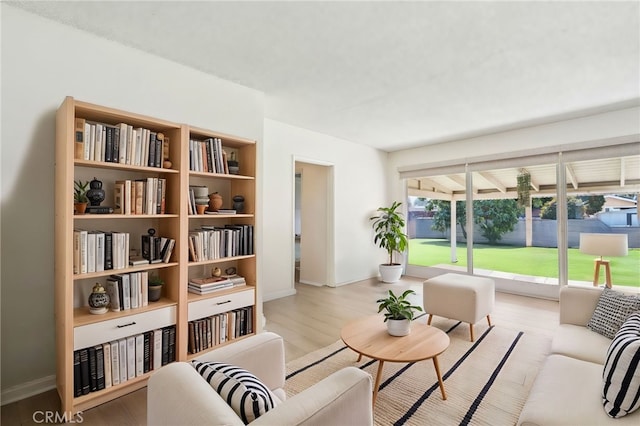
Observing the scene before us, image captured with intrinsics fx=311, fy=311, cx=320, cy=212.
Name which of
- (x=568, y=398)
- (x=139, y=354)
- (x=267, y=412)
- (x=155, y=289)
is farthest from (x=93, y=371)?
(x=568, y=398)

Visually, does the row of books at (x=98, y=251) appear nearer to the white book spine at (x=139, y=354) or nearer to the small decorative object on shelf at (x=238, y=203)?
the white book spine at (x=139, y=354)

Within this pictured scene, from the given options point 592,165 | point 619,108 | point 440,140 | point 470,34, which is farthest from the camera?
point 440,140

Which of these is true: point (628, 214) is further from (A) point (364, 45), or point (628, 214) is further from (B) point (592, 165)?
(A) point (364, 45)

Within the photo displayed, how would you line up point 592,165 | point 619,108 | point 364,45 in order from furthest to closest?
point 592,165 → point 619,108 → point 364,45

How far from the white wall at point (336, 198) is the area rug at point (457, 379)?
6.34 ft

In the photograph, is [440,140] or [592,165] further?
[440,140]

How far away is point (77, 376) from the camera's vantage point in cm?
193

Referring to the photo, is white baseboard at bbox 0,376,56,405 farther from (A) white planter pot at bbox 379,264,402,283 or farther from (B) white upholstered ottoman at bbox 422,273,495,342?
(A) white planter pot at bbox 379,264,402,283

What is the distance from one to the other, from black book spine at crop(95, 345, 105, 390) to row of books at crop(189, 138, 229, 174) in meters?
1.44

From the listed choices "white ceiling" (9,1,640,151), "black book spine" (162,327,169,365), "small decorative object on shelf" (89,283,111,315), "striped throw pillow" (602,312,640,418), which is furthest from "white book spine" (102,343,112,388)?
"striped throw pillow" (602,312,640,418)

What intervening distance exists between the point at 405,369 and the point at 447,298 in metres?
1.06

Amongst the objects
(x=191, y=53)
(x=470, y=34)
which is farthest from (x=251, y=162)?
(x=470, y=34)

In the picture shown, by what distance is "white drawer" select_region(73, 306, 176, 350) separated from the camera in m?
1.95

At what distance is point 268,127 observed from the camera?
4414mm
